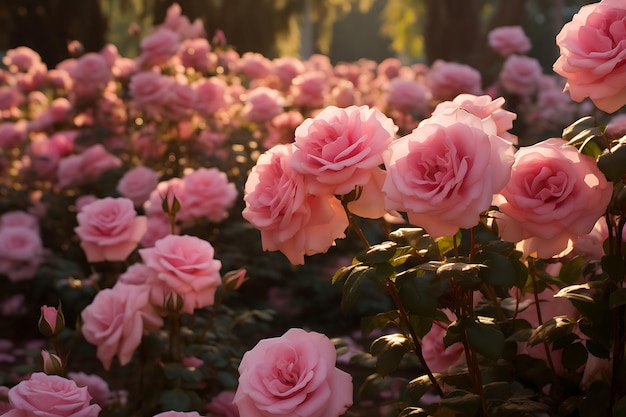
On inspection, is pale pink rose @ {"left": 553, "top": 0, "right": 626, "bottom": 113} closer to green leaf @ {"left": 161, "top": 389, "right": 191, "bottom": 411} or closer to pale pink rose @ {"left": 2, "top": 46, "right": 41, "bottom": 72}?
green leaf @ {"left": 161, "top": 389, "right": 191, "bottom": 411}

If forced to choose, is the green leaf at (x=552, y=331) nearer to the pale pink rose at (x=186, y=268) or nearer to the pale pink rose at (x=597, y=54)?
the pale pink rose at (x=597, y=54)

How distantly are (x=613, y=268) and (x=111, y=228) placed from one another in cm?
112

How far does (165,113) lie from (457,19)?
16.0 feet

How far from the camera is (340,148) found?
1098 mm

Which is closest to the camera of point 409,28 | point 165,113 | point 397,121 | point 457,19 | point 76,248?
point 76,248

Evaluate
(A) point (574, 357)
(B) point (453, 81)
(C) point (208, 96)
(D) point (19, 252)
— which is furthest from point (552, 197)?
(B) point (453, 81)

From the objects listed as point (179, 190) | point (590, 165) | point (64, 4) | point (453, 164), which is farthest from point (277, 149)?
point (64, 4)

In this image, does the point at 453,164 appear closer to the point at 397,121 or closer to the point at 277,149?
the point at 277,149

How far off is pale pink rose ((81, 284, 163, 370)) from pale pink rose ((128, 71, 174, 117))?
1.85 metres

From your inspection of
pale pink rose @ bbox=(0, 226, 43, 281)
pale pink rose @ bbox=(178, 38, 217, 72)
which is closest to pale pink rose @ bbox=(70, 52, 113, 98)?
pale pink rose @ bbox=(178, 38, 217, 72)

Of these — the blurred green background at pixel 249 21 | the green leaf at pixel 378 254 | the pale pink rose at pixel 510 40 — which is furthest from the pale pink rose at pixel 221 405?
the blurred green background at pixel 249 21

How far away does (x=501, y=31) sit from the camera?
4.64 m

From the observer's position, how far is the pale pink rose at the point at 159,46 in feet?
12.2

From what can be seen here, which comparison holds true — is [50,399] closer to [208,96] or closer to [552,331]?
[552,331]
